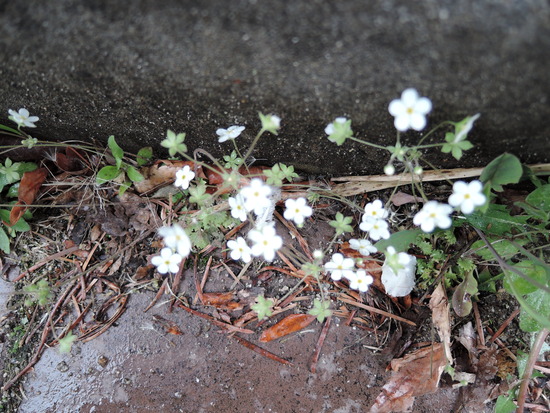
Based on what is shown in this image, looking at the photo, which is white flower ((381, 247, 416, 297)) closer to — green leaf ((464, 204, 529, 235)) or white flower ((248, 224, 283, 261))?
green leaf ((464, 204, 529, 235))

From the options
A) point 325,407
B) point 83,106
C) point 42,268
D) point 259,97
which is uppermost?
point 259,97

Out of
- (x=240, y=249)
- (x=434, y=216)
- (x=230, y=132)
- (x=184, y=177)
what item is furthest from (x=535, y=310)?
(x=184, y=177)

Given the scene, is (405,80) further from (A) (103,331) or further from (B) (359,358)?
(A) (103,331)

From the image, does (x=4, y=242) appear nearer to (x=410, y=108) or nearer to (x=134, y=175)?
(x=134, y=175)

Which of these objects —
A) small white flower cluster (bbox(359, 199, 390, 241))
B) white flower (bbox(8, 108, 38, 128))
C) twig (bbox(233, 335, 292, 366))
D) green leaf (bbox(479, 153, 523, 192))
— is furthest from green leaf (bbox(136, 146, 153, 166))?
green leaf (bbox(479, 153, 523, 192))

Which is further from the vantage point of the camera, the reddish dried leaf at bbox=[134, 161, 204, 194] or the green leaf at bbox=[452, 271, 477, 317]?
the reddish dried leaf at bbox=[134, 161, 204, 194]

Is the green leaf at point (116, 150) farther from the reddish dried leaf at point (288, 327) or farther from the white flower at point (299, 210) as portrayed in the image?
the reddish dried leaf at point (288, 327)

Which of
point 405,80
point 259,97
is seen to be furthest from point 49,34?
point 405,80
